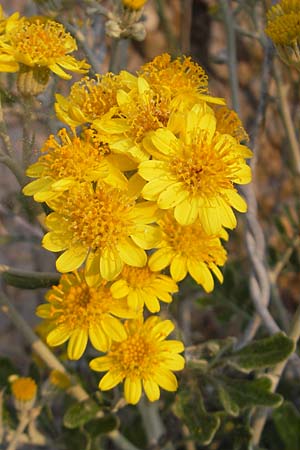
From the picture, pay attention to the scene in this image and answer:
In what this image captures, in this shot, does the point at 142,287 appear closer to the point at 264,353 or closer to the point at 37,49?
the point at 264,353

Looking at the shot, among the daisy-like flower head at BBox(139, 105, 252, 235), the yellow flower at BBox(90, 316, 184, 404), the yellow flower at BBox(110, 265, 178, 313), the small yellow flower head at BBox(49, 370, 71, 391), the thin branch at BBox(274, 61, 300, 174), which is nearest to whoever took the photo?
the daisy-like flower head at BBox(139, 105, 252, 235)

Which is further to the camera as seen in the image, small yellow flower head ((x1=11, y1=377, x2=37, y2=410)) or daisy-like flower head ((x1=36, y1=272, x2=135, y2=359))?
small yellow flower head ((x1=11, y1=377, x2=37, y2=410))

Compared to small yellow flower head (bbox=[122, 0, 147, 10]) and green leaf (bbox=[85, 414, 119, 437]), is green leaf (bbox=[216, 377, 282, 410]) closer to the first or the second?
green leaf (bbox=[85, 414, 119, 437])

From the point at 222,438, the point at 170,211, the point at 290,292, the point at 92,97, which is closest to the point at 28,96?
the point at 92,97

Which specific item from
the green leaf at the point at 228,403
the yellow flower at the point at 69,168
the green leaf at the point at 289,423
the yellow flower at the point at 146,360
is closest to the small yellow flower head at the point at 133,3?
the yellow flower at the point at 69,168

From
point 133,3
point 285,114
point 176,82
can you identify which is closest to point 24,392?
point 176,82

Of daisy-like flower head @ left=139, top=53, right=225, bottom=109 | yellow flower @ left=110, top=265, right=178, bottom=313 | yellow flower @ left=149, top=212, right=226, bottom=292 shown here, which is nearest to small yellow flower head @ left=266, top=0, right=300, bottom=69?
daisy-like flower head @ left=139, top=53, right=225, bottom=109

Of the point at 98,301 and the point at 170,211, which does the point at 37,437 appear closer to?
the point at 98,301
